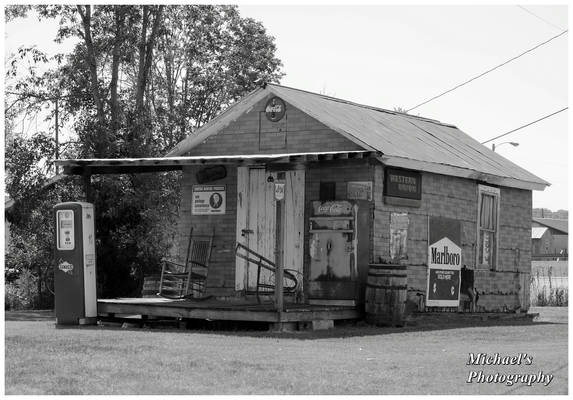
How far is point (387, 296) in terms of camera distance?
1750 cm

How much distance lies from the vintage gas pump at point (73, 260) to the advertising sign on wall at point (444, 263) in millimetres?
6129

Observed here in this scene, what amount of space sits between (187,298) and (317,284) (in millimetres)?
2291

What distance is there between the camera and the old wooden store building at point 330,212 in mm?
17984

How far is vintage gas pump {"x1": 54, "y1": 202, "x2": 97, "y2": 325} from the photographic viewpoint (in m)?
17.0

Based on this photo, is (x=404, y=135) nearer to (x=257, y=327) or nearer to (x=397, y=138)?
(x=397, y=138)

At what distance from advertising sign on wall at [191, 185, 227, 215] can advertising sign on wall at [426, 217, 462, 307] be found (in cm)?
369

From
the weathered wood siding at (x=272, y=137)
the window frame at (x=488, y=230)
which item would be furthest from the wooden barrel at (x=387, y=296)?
the window frame at (x=488, y=230)

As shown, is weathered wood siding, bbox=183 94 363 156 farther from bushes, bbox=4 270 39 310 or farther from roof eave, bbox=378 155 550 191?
bushes, bbox=4 270 39 310

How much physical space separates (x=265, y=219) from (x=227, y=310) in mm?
3141

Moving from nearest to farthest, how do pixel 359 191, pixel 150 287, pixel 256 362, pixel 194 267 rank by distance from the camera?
pixel 256 362 < pixel 359 191 < pixel 194 267 < pixel 150 287

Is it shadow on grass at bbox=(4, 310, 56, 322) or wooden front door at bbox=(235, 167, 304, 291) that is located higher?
wooden front door at bbox=(235, 167, 304, 291)

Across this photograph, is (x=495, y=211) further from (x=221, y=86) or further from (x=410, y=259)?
(x=221, y=86)

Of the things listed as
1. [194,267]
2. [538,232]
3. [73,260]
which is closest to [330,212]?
[194,267]

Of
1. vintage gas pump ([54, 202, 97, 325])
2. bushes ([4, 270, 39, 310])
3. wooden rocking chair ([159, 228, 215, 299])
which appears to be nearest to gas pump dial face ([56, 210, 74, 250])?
vintage gas pump ([54, 202, 97, 325])
